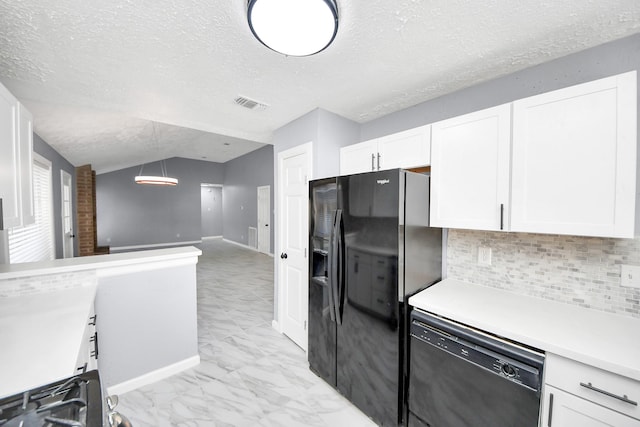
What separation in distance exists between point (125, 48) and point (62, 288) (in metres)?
1.64

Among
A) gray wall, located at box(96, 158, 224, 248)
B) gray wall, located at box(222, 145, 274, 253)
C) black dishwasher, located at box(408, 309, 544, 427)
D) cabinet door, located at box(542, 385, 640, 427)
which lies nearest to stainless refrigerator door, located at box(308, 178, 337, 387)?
black dishwasher, located at box(408, 309, 544, 427)

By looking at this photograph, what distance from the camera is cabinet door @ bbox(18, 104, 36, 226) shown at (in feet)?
4.56

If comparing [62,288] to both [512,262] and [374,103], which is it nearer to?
[374,103]

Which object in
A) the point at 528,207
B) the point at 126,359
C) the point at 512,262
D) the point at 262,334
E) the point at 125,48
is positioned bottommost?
the point at 262,334

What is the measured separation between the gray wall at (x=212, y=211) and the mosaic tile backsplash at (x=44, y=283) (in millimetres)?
9373

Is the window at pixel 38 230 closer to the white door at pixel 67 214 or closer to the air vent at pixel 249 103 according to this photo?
the white door at pixel 67 214

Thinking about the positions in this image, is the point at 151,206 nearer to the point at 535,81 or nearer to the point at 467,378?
the point at 467,378

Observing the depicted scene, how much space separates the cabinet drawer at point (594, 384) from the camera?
0.95 m

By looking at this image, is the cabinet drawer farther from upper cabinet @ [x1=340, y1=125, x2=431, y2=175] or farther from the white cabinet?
upper cabinet @ [x1=340, y1=125, x2=431, y2=175]

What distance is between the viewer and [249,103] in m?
2.21

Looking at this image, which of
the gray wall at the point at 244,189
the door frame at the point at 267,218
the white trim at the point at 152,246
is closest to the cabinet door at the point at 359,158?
the gray wall at the point at 244,189

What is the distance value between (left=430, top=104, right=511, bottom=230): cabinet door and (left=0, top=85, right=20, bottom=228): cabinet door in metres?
2.38

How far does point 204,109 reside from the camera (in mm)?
2348

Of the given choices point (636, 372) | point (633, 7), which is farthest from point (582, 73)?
point (636, 372)
